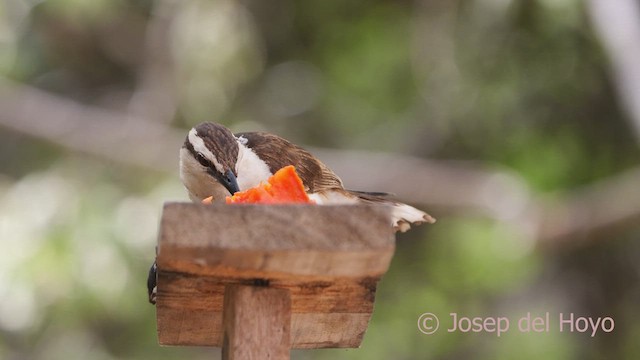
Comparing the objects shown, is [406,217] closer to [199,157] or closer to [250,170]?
[250,170]

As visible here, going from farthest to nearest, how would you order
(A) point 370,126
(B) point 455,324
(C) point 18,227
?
(A) point 370,126, (B) point 455,324, (C) point 18,227

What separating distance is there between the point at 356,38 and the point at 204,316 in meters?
5.53

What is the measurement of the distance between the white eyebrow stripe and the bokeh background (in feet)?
9.36

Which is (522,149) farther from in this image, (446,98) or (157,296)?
(157,296)

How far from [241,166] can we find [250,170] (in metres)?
0.05

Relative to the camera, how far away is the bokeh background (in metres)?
6.10

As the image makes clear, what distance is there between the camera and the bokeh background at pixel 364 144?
6.10 meters

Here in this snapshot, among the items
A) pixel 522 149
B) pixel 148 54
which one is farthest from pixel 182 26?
pixel 522 149

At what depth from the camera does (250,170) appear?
3.10 metres

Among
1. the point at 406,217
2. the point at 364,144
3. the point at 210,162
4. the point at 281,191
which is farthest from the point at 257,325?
the point at 364,144

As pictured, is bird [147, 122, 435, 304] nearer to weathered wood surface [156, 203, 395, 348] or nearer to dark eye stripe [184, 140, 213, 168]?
dark eye stripe [184, 140, 213, 168]

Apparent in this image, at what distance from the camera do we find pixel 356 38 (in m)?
7.75

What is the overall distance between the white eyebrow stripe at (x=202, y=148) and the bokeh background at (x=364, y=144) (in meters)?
2.85

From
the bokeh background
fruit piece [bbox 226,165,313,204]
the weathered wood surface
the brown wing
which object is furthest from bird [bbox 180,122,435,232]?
the bokeh background
